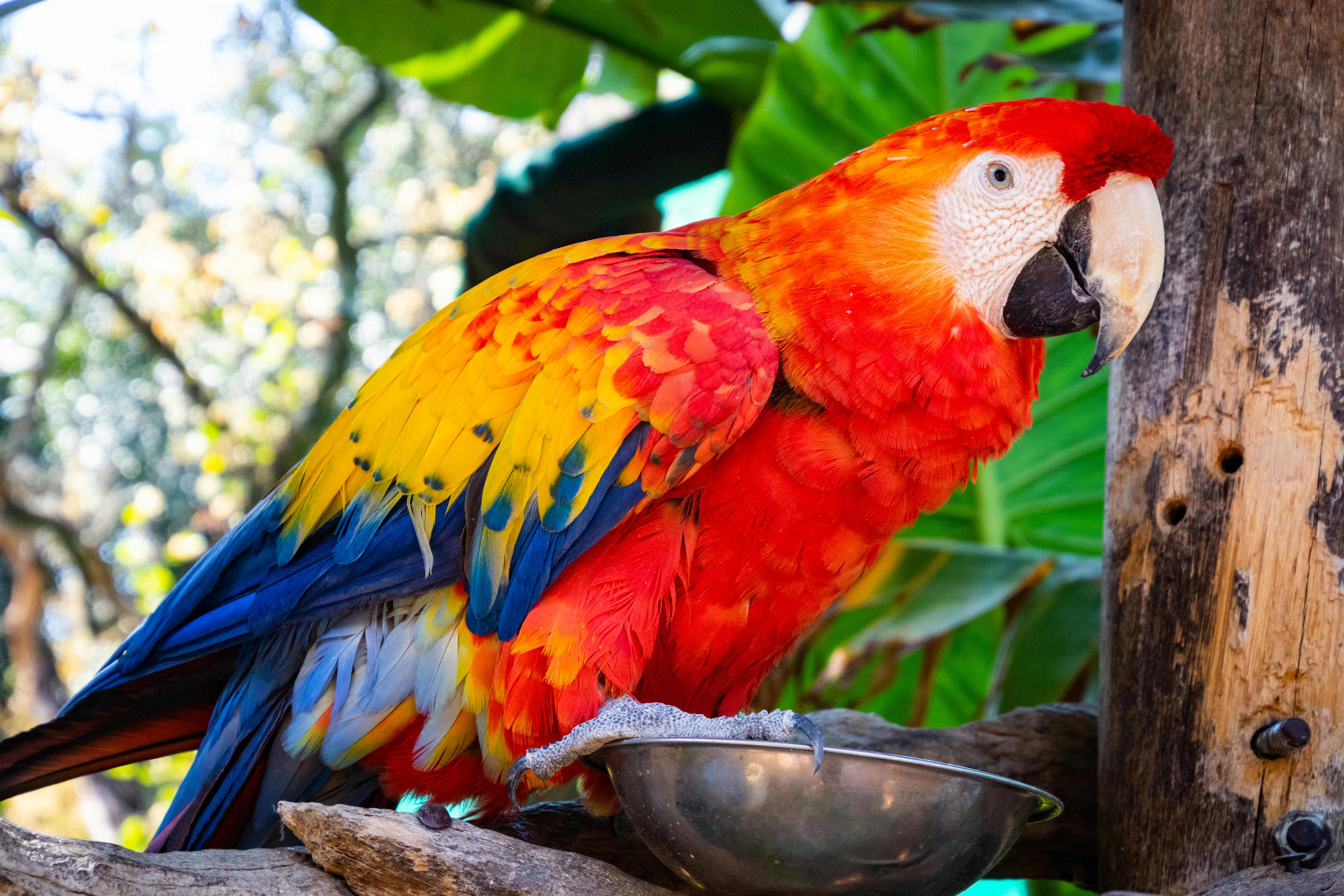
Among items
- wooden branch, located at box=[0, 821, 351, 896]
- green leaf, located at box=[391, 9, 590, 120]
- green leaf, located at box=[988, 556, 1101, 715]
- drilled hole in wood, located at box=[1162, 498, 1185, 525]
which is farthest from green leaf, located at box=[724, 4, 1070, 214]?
wooden branch, located at box=[0, 821, 351, 896]

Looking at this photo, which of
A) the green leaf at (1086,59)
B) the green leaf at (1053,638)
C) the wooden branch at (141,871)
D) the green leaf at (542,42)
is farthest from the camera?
the green leaf at (542,42)

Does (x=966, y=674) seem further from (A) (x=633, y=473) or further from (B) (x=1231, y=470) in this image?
(A) (x=633, y=473)

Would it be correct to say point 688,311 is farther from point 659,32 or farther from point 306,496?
point 659,32

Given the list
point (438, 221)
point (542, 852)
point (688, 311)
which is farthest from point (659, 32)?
point (438, 221)

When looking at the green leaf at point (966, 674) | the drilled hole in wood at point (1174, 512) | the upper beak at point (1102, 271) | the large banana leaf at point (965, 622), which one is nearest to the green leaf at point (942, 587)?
the large banana leaf at point (965, 622)

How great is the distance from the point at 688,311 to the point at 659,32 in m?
2.08

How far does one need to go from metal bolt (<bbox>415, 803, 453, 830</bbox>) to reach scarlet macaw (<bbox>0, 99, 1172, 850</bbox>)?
11cm

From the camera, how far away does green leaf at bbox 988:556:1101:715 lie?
6.16ft

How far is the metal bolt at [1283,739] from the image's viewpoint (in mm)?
1108

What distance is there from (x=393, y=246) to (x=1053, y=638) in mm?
6201

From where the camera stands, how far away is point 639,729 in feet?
3.31

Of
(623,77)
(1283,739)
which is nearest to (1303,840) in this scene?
(1283,739)

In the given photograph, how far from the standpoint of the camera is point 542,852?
3.24ft

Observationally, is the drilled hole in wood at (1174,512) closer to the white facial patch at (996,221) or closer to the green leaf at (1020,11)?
the white facial patch at (996,221)
